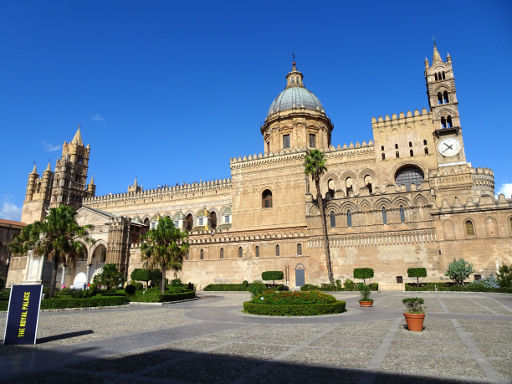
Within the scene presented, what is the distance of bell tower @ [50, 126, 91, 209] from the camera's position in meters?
63.5

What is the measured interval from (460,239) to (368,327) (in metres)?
25.2

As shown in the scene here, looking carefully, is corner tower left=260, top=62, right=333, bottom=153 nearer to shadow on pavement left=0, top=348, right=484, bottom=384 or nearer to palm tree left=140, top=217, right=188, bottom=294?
palm tree left=140, top=217, right=188, bottom=294

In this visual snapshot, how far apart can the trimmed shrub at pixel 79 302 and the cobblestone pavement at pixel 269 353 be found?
26.9 feet

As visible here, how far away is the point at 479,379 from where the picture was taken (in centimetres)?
633

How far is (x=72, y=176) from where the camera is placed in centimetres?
6581

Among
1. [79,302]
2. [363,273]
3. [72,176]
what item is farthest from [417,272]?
[72,176]

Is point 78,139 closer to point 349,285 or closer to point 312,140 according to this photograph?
point 312,140

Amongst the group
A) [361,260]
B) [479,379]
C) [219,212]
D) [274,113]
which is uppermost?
[274,113]

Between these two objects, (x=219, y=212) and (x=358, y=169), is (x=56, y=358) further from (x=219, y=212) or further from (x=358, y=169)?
(x=219, y=212)

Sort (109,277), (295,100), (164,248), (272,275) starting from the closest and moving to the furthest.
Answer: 1. (164,248)
2. (109,277)
3. (272,275)
4. (295,100)

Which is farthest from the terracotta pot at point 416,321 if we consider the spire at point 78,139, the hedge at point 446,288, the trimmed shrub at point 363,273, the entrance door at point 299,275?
the spire at point 78,139

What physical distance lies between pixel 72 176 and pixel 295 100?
149 feet

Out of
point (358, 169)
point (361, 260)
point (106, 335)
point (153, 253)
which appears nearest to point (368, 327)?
point (106, 335)

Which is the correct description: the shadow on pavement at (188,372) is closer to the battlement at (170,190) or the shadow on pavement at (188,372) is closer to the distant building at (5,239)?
the battlement at (170,190)
